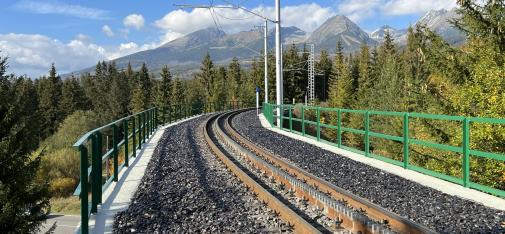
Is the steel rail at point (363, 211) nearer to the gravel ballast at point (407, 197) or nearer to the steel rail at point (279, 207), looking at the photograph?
the gravel ballast at point (407, 197)

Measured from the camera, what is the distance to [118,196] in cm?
883

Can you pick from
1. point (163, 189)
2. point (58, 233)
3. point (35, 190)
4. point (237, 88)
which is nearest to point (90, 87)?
point (237, 88)

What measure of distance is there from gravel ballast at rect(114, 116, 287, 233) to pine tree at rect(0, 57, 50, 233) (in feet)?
12.7

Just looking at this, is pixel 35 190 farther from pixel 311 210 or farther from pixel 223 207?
pixel 311 210

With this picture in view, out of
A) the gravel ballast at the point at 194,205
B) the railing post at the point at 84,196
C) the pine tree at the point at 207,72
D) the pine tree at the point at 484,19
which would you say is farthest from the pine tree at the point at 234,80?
the railing post at the point at 84,196

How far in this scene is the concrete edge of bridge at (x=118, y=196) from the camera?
22.6 ft

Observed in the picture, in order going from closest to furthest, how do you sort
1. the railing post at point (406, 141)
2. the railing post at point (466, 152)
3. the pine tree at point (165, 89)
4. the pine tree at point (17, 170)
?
the railing post at point (466, 152) → the railing post at point (406, 141) → the pine tree at point (17, 170) → the pine tree at point (165, 89)

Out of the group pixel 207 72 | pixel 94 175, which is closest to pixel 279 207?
pixel 94 175

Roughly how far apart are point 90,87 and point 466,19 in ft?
382

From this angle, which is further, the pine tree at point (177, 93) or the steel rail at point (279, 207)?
the pine tree at point (177, 93)

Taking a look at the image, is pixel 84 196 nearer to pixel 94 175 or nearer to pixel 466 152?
pixel 94 175

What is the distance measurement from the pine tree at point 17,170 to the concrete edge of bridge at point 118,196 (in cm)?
318

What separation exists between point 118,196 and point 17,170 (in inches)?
316

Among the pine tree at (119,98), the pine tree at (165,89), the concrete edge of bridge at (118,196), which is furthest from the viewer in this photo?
the pine tree at (119,98)
